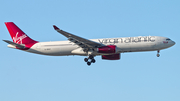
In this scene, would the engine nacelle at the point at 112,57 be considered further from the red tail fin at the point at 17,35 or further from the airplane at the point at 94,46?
the red tail fin at the point at 17,35

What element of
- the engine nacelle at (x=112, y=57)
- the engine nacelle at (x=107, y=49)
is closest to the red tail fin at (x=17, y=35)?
the engine nacelle at (x=107, y=49)

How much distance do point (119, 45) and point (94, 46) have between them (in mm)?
4826

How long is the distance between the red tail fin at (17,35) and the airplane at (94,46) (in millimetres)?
247

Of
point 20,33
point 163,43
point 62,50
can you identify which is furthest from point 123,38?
point 20,33

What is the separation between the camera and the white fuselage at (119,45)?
195 feet

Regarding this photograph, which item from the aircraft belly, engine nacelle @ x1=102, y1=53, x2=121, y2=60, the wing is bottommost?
engine nacelle @ x1=102, y1=53, x2=121, y2=60

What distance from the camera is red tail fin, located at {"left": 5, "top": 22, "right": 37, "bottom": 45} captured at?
64650 mm

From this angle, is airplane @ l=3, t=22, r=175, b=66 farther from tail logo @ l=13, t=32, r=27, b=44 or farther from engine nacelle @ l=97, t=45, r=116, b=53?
tail logo @ l=13, t=32, r=27, b=44

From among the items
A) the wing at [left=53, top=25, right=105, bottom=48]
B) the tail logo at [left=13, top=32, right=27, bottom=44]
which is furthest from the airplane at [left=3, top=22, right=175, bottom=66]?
the tail logo at [left=13, top=32, right=27, bottom=44]

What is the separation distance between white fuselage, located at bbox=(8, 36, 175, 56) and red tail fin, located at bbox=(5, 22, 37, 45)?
2.49 metres

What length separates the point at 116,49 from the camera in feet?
194

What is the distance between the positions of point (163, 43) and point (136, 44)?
551 cm

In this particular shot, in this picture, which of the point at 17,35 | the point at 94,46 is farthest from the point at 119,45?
the point at 17,35

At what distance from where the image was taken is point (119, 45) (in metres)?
59.7
